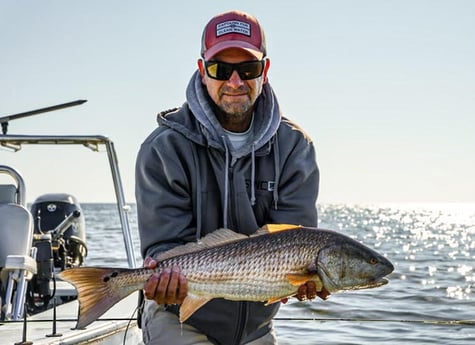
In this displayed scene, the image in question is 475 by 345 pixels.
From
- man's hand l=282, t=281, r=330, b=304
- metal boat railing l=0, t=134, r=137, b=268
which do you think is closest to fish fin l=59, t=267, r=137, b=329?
man's hand l=282, t=281, r=330, b=304

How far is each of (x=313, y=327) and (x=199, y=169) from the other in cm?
760

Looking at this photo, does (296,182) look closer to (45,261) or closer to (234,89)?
(234,89)

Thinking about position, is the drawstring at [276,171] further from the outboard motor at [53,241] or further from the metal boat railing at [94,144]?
the metal boat railing at [94,144]

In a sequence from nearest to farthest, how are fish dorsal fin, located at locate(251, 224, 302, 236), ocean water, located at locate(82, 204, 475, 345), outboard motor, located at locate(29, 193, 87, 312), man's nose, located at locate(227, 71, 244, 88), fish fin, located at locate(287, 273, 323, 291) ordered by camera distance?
1. fish fin, located at locate(287, 273, 323, 291)
2. fish dorsal fin, located at locate(251, 224, 302, 236)
3. man's nose, located at locate(227, 71, 244, 88)
4. outboard motor, located at locate(29, 193, 87, 312)
5. ocean water, located at locate(82, 204, 475, 345)

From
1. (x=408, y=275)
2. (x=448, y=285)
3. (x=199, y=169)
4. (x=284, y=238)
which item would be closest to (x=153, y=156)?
(x=199, y=169)

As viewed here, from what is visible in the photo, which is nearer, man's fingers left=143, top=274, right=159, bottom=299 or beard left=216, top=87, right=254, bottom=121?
man's fingers left=143, top=274, right=159, bottom=299

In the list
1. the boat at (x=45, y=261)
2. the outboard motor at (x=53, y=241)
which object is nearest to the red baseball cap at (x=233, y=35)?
the boat at (x=45, y=261)

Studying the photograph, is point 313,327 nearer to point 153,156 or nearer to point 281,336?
point 281,336

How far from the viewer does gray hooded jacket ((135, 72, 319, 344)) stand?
4.72 m

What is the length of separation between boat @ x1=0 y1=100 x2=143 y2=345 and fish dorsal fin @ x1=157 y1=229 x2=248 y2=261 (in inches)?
43.8

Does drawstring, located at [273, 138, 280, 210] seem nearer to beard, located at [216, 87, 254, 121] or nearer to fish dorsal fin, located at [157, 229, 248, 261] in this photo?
beard, located at [216, 87, 254, 121]

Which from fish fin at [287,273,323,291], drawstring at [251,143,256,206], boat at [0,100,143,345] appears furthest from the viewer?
boat at [0,100,143,345]

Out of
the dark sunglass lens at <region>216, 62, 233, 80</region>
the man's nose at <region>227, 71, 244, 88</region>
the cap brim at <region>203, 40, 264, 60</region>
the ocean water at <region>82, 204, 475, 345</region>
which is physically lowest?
the ocean water at <region>82, 204, 475, 345</region>

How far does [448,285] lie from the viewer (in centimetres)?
1817
